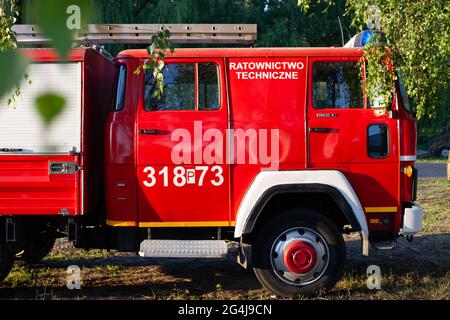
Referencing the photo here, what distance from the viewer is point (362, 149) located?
15.9 ft

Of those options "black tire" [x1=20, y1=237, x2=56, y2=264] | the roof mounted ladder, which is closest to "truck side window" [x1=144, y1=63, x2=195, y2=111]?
the roof mounted ladder

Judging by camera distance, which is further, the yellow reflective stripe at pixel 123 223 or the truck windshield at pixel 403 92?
the truck windshield at pixel 403 92

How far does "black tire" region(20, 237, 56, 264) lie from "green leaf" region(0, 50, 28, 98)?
575cm

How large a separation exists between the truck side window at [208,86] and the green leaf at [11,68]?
4.20m

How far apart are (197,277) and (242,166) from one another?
5.79ft

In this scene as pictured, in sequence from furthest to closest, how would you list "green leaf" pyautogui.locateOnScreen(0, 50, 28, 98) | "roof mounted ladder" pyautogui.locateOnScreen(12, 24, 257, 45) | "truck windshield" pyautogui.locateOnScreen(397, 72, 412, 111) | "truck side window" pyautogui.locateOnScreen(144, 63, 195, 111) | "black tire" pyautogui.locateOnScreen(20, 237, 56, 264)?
1. "black tire" pyautogui.locateOnScreen(20, 237, 56, 264)
2. "roof mounted ladder" pyautogui.locateOnScreen(12, 24, 257, 45)
3. "truck windshield" pyautogui.locateOnScreen(397, 72, 412, 111)
4. "truck side window" pyautogui.locateOnScreen(144, 63, 195, 111)
5. "green leaf" pyautogui.locateOnScreen(0, 50, 28, 98)

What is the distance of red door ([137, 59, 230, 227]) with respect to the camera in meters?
4.79

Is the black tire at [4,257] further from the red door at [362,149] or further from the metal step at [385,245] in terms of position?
the metal step at [385,245]

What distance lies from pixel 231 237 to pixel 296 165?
97cm

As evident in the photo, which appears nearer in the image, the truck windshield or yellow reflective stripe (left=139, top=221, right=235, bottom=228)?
yellow reflective stripe (left=139, top=221, right=235, bottom=228)

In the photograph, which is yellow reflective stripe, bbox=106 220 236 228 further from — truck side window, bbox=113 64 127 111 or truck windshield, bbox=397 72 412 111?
truck windshield, bbox=397 72 412 111

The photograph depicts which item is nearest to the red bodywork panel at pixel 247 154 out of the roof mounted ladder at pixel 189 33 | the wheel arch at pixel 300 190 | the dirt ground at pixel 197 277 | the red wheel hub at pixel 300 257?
the wheel arch at pixel 300 190

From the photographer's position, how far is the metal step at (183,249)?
4668 millimetres
